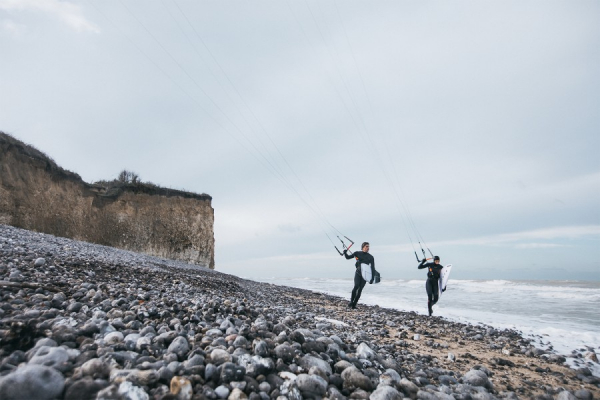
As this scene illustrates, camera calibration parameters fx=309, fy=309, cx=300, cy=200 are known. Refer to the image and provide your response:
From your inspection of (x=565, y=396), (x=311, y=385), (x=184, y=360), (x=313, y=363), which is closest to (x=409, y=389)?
(x=313, y=363)

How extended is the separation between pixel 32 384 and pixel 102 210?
26.4m

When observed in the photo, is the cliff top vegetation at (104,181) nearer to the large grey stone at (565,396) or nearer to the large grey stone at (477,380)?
the large grey stone at (477,380)

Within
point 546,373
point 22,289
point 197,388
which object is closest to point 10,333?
point 197,388

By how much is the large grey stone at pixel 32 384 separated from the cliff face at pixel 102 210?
20025 millimetres

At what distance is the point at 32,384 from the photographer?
5.31 ft

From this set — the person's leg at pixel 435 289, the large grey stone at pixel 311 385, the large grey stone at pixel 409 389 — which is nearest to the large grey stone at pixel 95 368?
the large grey stone at pixel 311 385

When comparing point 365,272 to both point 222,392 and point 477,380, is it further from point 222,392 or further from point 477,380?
point 222,392

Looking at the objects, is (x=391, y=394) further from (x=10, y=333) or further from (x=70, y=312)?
(x=70, y=312)

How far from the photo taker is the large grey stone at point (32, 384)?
5.06ft

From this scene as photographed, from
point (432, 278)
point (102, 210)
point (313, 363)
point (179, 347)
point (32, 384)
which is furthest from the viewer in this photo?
point (102, 210)

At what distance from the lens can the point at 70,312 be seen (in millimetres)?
3174

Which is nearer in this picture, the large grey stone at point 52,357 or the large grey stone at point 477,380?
the large grey stone at point 52,357

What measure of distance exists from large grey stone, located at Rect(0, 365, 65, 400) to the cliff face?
2002cm

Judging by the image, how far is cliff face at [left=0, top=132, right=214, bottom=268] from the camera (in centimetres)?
1728
